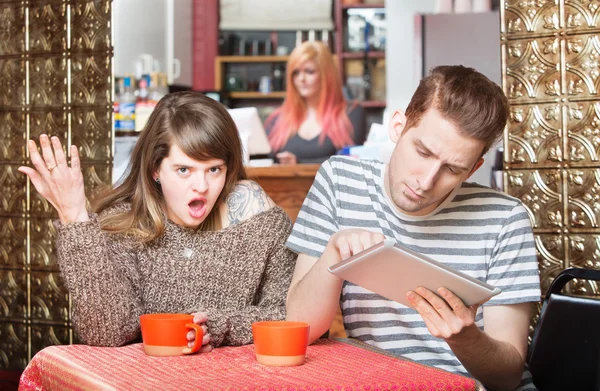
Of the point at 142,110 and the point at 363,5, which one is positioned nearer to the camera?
the point at 142,110

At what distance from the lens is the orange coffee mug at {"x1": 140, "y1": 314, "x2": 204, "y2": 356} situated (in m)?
1.32

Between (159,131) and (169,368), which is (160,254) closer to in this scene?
(159,131)

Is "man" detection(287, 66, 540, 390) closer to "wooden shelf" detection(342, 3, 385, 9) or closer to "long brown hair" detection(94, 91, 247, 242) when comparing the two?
"long brown hair" detection(94, 91, 247, 242)

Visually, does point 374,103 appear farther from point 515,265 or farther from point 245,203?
point 515,265

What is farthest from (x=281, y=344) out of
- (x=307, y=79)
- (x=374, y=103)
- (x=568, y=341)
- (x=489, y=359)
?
(x=374, y=103)

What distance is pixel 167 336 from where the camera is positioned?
1316 mm

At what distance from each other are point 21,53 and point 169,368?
2.00 meters

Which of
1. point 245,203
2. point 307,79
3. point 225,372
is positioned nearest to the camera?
point 225,372

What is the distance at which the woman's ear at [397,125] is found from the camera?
5.37ft

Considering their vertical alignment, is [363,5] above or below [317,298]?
above

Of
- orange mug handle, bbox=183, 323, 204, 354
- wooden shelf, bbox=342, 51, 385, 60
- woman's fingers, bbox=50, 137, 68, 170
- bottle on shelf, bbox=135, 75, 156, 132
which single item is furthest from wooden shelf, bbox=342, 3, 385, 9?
orange mug handle, bbox=183, 323, 204, 354

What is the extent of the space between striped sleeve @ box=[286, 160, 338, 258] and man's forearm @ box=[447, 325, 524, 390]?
381mm

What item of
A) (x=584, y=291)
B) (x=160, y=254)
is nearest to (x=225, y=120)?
(x=160, y=254)

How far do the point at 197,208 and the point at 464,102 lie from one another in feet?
2.00
